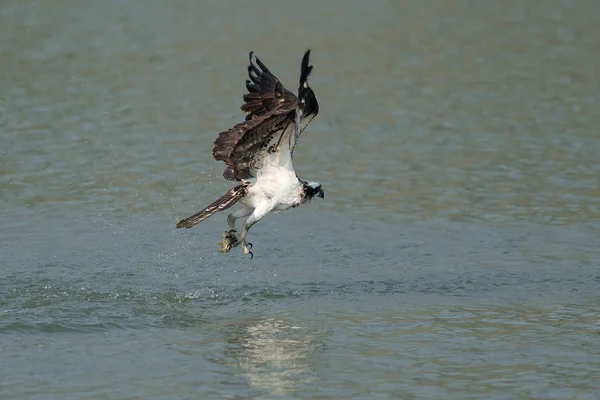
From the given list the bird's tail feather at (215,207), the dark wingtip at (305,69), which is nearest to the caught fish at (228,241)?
the bird's tail feather at (215,207)

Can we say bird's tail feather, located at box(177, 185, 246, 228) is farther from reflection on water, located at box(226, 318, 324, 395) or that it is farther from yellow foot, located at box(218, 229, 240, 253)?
reflection on water, located at box(226, 318, 324, 395)

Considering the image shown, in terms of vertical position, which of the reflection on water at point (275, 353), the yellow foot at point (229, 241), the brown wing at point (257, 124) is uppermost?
the brown wing at point (257, 124)

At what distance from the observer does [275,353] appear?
961 cm

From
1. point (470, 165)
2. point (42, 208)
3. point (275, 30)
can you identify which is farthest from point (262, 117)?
point (275, 30)

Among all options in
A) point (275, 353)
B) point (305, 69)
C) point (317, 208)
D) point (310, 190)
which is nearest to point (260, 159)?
point (310, 190)

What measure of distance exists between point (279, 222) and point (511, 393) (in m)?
5.39

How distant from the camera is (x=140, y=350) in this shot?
9.67 m

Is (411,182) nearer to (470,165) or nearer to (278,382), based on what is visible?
(470,165)

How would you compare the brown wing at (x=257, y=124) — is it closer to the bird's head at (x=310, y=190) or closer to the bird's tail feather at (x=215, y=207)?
the bird's tail feather at (x=215, y=207)

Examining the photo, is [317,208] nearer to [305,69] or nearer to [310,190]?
[310,190]

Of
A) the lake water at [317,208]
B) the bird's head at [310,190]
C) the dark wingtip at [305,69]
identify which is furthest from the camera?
the bird's head at [310,190]

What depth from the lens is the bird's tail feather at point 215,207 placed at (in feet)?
35.3

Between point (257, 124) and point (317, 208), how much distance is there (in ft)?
13.1

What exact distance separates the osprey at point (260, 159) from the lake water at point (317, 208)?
826 mm
